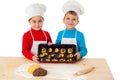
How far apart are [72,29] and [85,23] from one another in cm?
76

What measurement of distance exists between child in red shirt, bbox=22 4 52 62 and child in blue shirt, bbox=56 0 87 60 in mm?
131

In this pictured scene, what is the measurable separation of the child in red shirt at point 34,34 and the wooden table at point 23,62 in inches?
2.8

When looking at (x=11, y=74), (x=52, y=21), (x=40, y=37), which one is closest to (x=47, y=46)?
(x=40, y=37)

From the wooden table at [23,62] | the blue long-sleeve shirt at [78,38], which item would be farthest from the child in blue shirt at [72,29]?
the wooden table at [23,62]

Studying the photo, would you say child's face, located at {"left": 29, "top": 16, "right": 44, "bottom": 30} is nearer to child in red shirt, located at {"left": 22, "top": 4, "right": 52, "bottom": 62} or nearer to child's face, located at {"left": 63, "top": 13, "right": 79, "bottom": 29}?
child in red shirt, located at {"left": 22, "top": 4, "right": 52, "bottom": 62}

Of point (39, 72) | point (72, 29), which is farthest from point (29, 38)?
point (39, 72)

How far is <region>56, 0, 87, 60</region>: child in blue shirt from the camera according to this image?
2.54 m

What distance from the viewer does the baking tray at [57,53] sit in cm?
248

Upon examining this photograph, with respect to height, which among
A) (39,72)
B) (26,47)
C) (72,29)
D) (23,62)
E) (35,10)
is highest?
(35,10)

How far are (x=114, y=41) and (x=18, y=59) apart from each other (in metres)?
1.22

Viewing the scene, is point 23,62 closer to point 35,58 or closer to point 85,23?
point 35,58

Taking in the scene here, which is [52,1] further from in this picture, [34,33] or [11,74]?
[11,74]

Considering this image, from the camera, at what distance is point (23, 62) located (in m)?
2.50

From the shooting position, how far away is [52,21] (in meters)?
3.23
